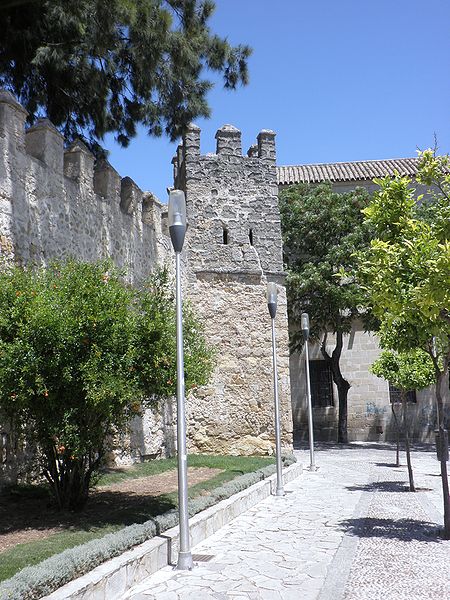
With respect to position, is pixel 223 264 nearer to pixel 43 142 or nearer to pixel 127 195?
pixel 127 195

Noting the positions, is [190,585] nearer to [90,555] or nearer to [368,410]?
[90,555]

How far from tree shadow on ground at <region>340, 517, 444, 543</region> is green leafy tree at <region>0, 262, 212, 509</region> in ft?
9.80

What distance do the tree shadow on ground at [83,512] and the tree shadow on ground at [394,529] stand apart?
2.30 meters

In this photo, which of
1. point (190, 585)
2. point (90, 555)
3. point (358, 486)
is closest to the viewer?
point (90, 555)

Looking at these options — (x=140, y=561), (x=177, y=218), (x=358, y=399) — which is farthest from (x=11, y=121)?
(x=358, y=399)

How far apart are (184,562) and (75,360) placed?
2215mm

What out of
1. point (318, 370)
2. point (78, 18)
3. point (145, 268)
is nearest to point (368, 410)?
point (318, 370)

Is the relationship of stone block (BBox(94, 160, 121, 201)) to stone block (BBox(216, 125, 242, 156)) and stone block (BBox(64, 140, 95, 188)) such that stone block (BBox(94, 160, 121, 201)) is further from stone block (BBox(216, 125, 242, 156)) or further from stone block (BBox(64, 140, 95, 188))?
stone block (BBox(216, 125, 242, 156))

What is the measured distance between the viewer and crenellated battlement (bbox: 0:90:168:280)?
7934 millimetres

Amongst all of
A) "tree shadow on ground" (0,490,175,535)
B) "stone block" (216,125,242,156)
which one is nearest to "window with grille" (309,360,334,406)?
"stone block" (216,125,242,156)

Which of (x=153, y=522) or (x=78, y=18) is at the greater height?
(x=78, y=18)

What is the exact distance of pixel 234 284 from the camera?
14812 mm

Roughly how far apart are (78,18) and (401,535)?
9.46m

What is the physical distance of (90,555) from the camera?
4.68 m
